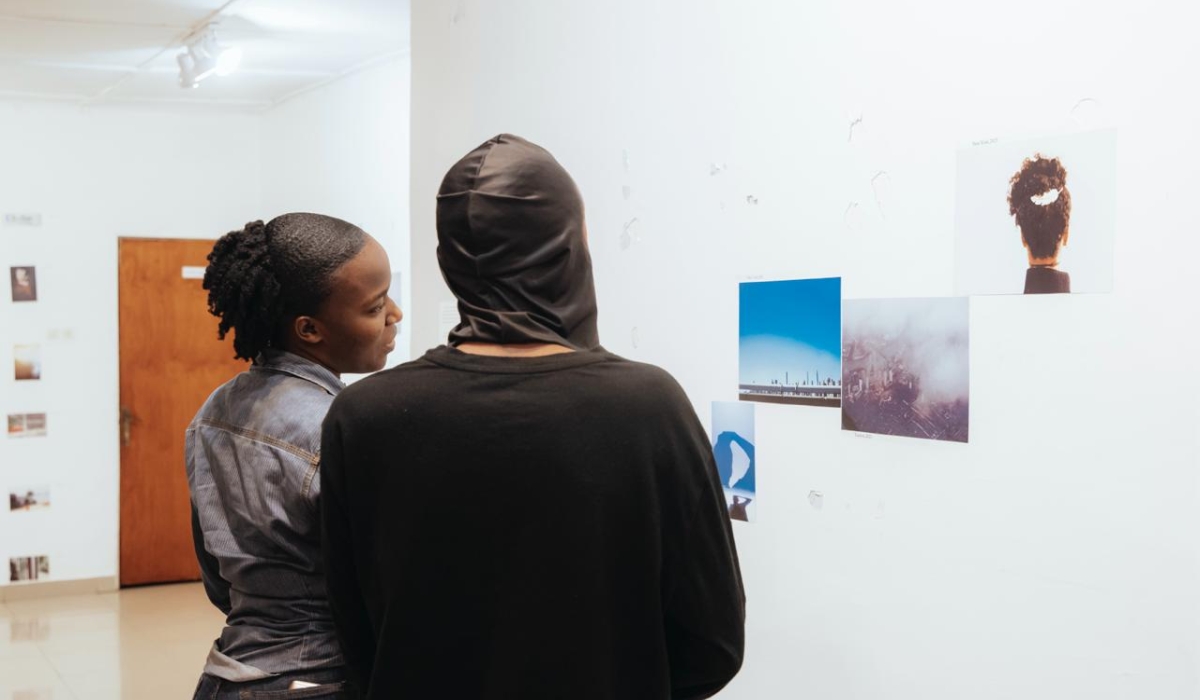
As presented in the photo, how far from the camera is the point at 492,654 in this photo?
4.15 ft

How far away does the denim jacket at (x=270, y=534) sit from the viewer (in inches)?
56.6

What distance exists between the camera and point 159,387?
6.77 meters

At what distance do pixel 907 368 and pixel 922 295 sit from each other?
0.12 m

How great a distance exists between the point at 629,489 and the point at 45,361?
612 cm

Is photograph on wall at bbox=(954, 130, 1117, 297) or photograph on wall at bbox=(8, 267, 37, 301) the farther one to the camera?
photograph on wall at bbox=(8, 267, 37, 301)

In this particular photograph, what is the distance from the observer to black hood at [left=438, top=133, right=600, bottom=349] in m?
1.27

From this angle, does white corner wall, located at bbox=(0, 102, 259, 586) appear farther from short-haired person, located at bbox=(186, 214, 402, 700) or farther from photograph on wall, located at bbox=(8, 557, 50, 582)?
short-haired person, located at bbox=(186, 214, 402, 700)

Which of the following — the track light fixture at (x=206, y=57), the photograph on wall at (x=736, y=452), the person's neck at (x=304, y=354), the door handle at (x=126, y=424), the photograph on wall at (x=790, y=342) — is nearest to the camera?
the person's neck at (x=304, y=354)

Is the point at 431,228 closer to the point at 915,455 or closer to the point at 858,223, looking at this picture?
the point at 858,223

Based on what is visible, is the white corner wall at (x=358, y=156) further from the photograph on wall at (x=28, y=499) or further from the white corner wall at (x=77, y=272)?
the photograph on wall at (x=28, y=499)

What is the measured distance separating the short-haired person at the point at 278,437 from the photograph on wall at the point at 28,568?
5.59 m

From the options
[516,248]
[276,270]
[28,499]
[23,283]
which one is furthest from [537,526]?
[28,499]

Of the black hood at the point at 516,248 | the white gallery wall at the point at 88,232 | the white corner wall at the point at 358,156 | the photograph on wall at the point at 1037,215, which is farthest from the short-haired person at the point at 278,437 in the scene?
the white gallery wall at the point at 88,232

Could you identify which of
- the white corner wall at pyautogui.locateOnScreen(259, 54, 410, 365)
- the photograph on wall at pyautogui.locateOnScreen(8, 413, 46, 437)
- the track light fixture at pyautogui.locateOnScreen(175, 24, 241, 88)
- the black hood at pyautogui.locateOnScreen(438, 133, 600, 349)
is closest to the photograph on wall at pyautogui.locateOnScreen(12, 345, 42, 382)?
the photograph on wall at pyautogui.locateOnScreen(8, 413, 46, 437)
